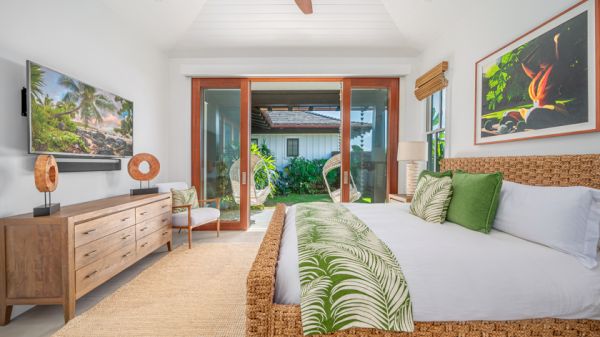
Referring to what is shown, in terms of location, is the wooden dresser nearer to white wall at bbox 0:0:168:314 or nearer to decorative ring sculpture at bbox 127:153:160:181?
white wall at bbox 0:0:168:314

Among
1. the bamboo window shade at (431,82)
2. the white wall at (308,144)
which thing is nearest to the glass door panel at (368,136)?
the bamboo window shade at (431,82)

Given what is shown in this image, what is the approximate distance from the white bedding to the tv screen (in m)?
2.11

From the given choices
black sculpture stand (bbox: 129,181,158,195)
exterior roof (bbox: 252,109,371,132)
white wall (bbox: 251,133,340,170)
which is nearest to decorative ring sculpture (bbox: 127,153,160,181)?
black sculpture stand (bbox: 129,181,158,195)

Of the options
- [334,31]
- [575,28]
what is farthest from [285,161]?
[575,28]

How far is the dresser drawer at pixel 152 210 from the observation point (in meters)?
2.60

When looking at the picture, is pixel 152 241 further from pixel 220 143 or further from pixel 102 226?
pixel 220 143

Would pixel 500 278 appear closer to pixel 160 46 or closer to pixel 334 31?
pixel 334 31

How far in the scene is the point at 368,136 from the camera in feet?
13.6

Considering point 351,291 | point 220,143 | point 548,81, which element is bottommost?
point 351,291

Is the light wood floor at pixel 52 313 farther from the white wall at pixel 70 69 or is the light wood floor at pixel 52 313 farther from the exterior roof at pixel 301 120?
the exterior roof at pixel 301 120

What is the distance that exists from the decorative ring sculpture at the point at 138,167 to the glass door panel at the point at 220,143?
1.12 metres

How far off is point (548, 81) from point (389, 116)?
2376 mm

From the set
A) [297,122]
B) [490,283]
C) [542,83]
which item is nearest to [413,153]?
[542,83]

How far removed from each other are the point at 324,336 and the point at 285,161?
26.1ft
